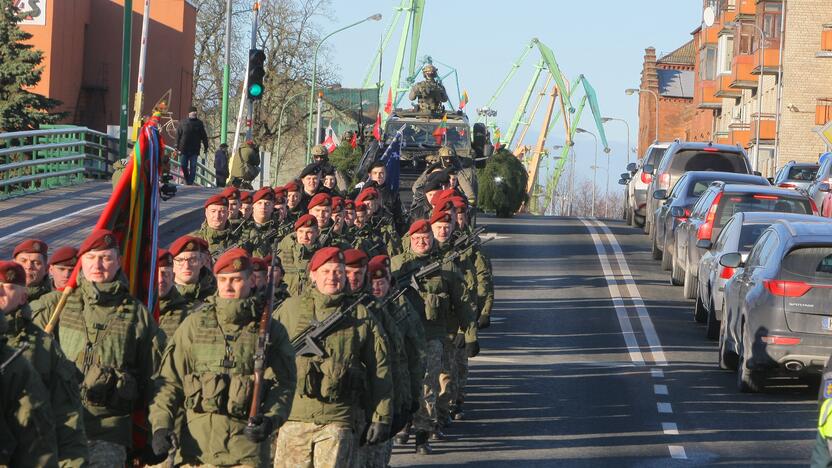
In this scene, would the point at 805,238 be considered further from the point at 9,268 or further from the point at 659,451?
the point at 9,268

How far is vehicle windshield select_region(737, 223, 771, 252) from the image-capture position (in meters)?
19.2

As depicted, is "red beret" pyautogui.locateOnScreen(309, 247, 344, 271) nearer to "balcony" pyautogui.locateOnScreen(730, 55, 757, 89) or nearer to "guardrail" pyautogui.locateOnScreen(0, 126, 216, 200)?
"guardrail" pyautogui.locateOnScreen(0, 126, 216, 200)

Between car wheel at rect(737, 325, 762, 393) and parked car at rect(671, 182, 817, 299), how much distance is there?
589 centimetres

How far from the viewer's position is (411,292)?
1301cm

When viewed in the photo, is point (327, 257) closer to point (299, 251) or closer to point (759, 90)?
point (299, 251)

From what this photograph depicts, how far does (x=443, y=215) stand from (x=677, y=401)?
2968 mm

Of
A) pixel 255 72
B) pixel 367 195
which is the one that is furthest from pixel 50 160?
pixel 367 195

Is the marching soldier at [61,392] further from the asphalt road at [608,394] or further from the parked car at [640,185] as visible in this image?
the parked car at [640,185]

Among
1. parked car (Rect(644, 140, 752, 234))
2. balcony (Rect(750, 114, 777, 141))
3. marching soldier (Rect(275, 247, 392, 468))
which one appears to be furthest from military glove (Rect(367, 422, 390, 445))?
balcony (Rect(750, 114, 777, 141))

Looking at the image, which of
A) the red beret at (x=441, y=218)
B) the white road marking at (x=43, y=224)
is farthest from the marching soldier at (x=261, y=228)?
the white road marking at (x=43, y=224)

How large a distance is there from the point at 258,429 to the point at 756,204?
15.2m

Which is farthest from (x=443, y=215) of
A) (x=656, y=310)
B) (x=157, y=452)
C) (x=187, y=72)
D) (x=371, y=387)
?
(x=187, y=72)

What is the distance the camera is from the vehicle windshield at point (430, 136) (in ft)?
93.8

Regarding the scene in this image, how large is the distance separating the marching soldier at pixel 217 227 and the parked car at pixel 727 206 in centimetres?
888
